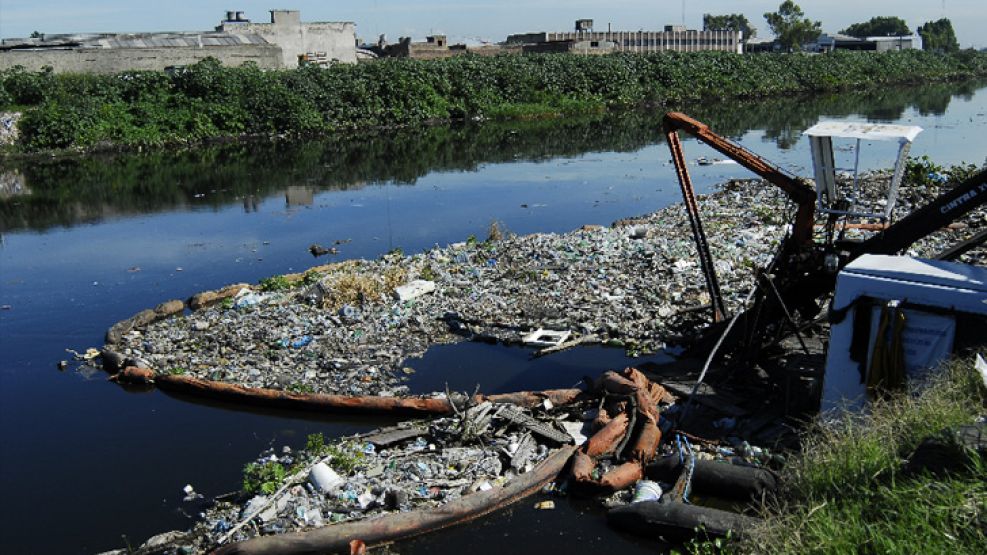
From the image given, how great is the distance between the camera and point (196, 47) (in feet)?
135

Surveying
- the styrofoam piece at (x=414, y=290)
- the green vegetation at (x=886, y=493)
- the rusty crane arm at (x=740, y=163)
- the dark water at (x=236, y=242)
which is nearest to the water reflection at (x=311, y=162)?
the dark water at (x=236, y=242)

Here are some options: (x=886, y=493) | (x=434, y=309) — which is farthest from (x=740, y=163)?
(x=434, y=309)

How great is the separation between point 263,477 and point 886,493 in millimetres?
5196

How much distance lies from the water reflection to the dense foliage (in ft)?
7.53

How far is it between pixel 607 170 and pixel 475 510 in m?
20.4

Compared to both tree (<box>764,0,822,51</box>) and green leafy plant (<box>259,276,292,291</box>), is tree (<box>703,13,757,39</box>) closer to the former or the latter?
tree (<box>764,0,822,51</box>)

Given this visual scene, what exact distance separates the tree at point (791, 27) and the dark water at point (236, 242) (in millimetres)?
66391

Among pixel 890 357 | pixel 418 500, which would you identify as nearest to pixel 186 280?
pixel 418 500

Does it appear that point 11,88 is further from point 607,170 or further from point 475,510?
point 475,510

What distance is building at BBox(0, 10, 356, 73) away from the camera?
3781cm

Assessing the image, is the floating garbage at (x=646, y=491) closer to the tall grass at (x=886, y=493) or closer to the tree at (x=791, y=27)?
the tall grass at (x=886, y=493)

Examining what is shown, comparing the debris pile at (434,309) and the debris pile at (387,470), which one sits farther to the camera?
the debris pile at (434,309)

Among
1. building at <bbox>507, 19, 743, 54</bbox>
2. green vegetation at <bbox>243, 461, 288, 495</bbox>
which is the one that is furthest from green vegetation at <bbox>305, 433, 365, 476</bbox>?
building at <bbox>507, 19, 743, 54</bbox>

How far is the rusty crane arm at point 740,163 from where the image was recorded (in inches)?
341
